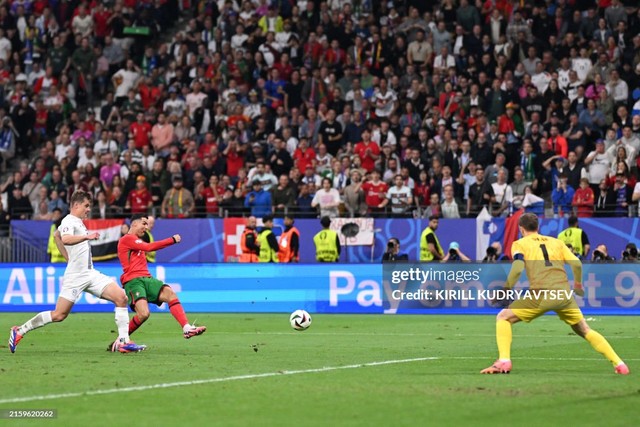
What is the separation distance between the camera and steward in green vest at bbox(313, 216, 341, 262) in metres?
28.7

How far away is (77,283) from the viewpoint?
16359mm

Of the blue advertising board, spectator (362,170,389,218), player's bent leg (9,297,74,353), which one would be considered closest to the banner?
spectator (362,170,389,218)

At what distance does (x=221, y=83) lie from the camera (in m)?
34.9

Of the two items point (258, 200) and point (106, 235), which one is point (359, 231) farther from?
point (106, 235)

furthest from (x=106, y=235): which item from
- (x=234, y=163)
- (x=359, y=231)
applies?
(x=359, y=231)

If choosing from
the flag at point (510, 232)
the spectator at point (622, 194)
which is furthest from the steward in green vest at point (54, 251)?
the spectator at point (622, 194)

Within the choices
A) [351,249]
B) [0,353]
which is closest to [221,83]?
[351,249]

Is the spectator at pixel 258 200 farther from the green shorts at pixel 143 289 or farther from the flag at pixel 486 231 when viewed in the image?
the green shorts at pixel 143 289

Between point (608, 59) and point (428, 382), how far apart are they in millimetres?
19911

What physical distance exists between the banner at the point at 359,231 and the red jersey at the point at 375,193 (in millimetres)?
488

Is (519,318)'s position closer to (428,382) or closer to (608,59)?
(428,382)

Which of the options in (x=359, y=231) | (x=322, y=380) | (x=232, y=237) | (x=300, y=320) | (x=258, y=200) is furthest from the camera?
(x=232, y=237)

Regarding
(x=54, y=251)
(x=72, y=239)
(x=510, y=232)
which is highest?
(x=72, y=239)

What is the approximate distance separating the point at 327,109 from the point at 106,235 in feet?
21.8
